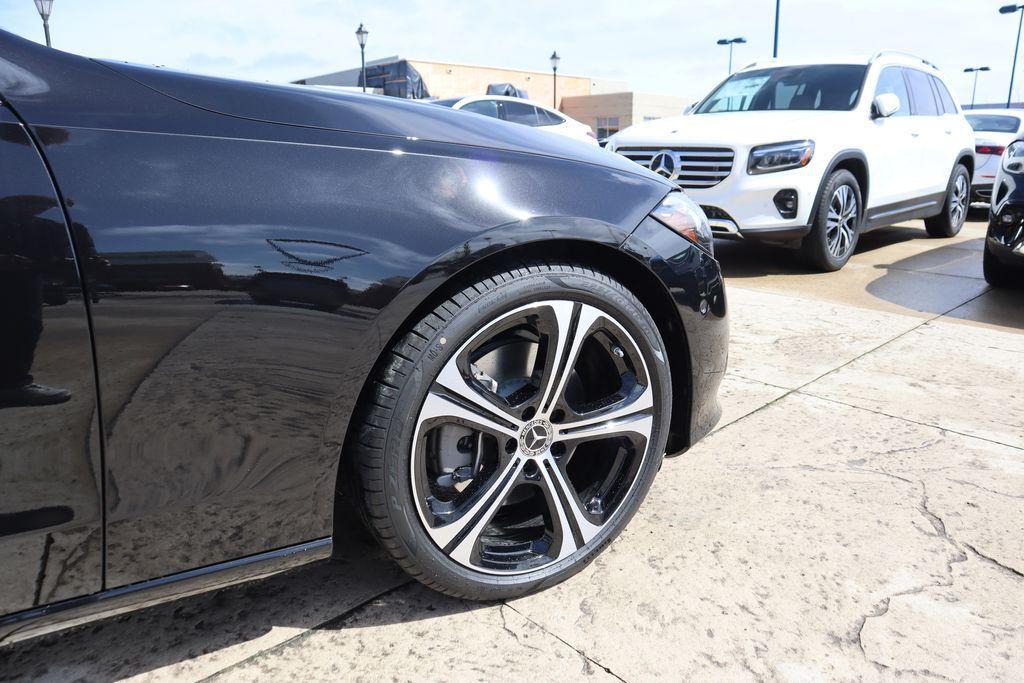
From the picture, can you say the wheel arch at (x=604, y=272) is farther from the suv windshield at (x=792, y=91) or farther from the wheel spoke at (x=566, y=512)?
the suv windshield at (x=792, y=91)

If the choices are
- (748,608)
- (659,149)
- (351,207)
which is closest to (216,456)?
(351,207)

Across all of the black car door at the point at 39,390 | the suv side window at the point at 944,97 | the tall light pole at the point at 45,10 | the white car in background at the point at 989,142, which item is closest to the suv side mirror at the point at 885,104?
the suv side window at the point at 944,97

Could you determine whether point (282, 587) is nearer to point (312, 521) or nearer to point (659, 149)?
point (312, 521)

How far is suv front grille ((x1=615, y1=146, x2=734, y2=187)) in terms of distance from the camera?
6.09 meters

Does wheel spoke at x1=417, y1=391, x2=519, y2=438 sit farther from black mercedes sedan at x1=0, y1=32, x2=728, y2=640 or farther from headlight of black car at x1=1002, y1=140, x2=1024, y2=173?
headlight of black car at x1=1002, y1=140, x2=1024, y2=173

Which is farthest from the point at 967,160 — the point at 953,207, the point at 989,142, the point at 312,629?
the point at 312,629

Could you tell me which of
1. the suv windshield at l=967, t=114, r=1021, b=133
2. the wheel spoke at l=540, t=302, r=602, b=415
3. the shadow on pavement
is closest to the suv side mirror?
the wheel spoke at l=540, t=302, r=602, b=415

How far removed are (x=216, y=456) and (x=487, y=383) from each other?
2.13 feet

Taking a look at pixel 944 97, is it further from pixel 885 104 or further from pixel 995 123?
pixel 995 123

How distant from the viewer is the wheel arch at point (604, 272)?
5.60 ft

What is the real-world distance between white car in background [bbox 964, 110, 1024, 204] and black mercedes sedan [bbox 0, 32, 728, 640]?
9.45 meters

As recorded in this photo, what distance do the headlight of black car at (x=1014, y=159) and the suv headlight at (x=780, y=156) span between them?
4.17 ft

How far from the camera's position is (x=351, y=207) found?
5.18ft

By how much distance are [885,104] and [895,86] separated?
0.82 metres
